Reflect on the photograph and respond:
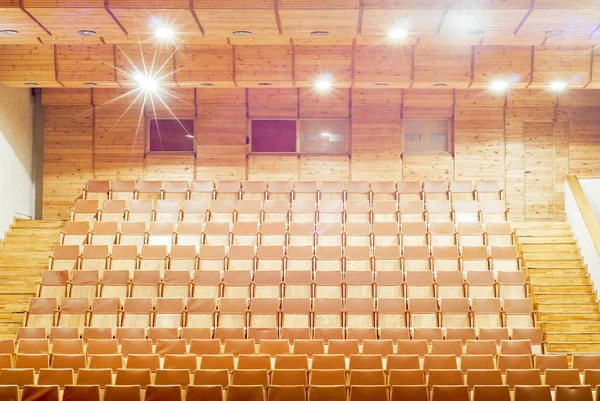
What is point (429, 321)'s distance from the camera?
3.86 m

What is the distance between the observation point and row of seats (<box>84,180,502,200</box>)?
4941mm

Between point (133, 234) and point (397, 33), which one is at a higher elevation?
point (397, 33)

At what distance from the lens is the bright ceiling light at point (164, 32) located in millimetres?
3744

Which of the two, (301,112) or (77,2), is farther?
(301,112)

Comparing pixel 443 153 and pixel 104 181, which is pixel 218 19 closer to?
pixel 104 181

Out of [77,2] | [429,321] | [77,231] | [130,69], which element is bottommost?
[429,321]

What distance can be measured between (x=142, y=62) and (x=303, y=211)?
145 cm

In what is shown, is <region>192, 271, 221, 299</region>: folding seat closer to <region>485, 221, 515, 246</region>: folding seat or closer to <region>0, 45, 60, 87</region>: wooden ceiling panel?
<region>485, 221, 515, 246</region>: folding seat

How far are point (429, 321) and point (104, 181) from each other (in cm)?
254

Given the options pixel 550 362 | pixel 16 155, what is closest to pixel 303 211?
pixel 550 362

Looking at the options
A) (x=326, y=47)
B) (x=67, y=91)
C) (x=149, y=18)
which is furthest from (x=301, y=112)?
(x=149, y=18)

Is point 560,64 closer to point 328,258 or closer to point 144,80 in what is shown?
point 328,258

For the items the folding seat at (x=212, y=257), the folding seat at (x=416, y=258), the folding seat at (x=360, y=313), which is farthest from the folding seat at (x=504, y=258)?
the folding seat at (x=212, y=257)

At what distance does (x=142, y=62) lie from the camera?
15.7ft
